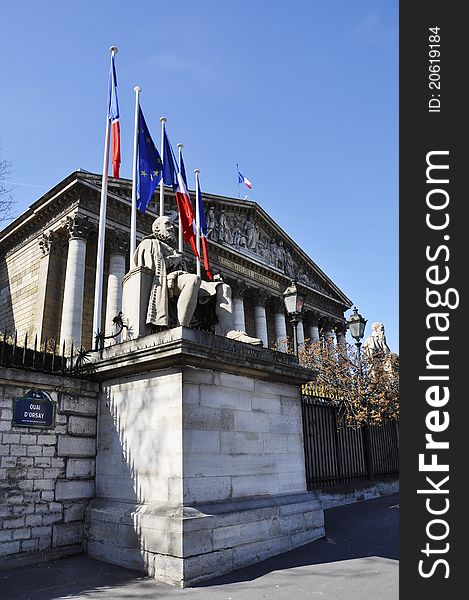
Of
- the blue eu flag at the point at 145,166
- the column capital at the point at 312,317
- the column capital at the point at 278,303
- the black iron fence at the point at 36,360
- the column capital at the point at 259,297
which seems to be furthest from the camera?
the column capital at the point at 312,317

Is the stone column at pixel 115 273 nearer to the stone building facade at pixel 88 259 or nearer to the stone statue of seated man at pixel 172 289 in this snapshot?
the stone building facade at pixel 88 259

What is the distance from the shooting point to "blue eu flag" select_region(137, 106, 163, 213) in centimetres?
1592

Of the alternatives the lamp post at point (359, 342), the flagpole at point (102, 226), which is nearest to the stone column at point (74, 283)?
the flagpole at point (102, 226)

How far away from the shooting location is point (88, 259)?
2761 centimetres

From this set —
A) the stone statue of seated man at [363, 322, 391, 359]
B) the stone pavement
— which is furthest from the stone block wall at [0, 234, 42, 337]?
the stone pavement

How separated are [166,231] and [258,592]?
228 inches

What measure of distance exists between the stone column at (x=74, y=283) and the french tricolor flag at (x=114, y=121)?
9234mm

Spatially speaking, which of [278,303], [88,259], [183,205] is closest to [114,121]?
[183,205]

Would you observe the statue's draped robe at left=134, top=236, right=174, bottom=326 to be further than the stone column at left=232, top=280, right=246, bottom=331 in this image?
No

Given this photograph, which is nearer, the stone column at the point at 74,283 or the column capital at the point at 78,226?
the stone column at the point at 74,283

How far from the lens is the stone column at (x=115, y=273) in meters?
24.4

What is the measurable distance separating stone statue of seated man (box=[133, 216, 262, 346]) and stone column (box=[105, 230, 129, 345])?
1577 cm

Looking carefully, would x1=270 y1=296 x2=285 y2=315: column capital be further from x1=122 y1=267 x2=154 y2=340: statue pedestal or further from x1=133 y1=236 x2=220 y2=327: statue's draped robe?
x1=122 y1=267 x2=154 y2=340: statue pedestal

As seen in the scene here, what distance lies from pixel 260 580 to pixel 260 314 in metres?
30.3
